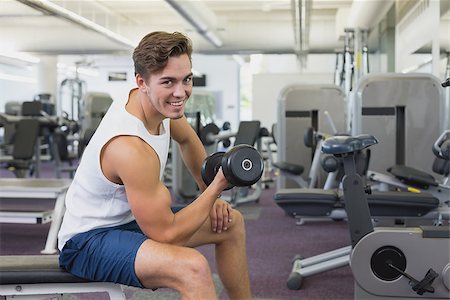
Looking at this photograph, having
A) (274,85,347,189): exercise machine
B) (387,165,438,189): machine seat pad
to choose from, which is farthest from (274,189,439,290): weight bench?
(274,85,347,189): exercise machine

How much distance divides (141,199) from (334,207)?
1.62m

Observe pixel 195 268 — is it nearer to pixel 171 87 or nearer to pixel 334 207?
pixel 171 87

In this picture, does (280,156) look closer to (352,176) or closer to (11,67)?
(352,176)

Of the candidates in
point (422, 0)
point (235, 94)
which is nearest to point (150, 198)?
point (422, 0)

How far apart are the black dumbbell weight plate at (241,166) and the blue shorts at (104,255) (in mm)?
322

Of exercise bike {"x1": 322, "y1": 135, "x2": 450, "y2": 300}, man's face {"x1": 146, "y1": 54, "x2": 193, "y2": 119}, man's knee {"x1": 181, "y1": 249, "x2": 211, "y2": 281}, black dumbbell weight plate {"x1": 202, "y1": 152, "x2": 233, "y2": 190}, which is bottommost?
exercise bike {"x1": 322, "y1": 135, "x2": 450, "y2": 300}

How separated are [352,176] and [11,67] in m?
13.6

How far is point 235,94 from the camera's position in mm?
14438

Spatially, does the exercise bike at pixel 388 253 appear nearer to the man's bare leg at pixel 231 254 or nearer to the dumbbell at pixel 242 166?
the man's bare leg at pixel 231 254

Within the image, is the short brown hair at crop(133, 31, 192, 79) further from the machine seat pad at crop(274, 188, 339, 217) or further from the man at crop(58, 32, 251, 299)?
the machine seat pad at crop(274, 188, 339, 217)

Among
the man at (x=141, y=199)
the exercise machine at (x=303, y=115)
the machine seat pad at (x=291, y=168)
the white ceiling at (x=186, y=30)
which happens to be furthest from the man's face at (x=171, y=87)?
the white ceiling at (x=186, y=30)

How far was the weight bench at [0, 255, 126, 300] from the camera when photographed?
65.6 inches

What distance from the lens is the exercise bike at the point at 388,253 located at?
220 cm

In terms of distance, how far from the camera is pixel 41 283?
1.68 meters
